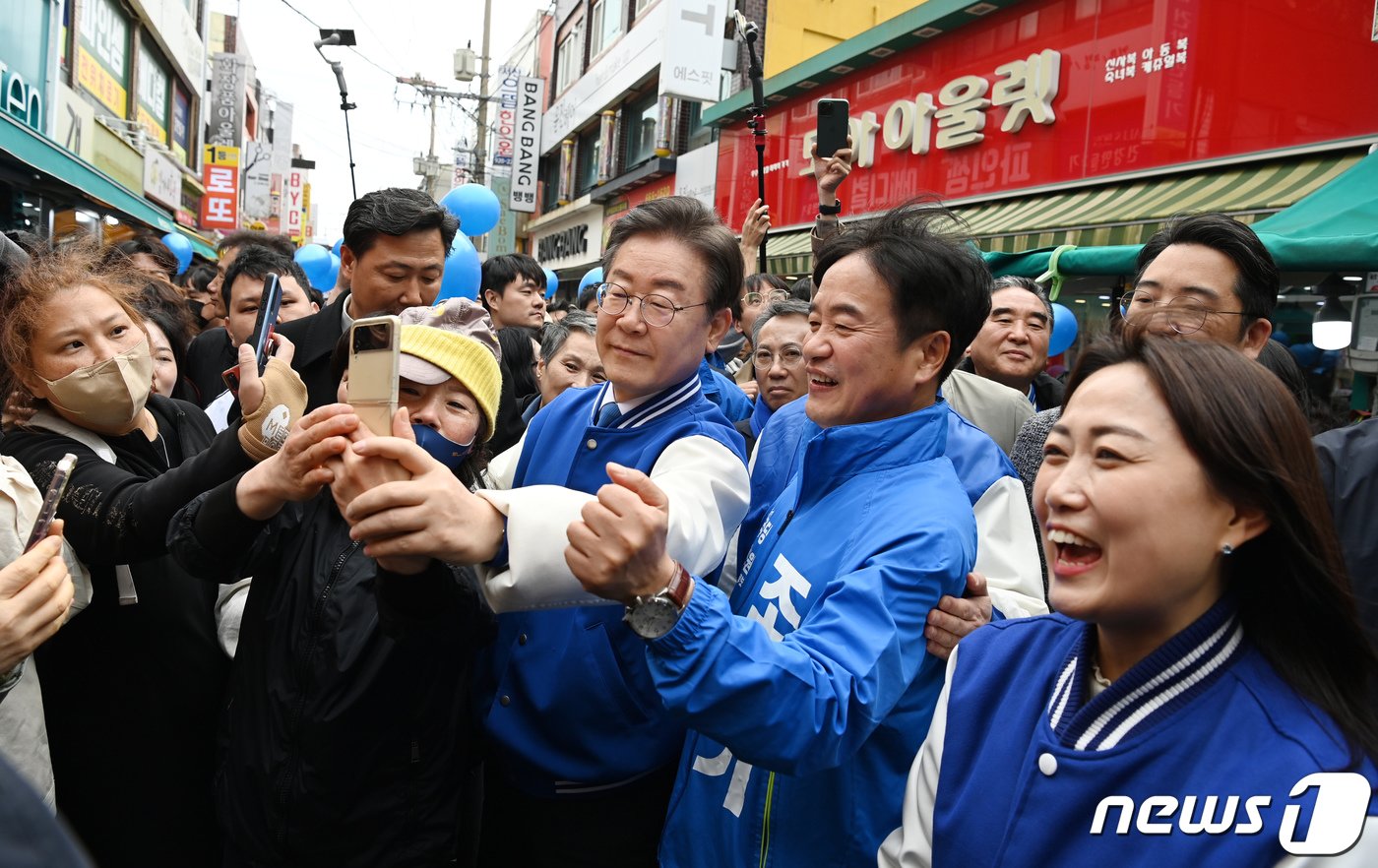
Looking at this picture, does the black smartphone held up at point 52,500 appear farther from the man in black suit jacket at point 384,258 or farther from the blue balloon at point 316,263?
the blue balloon at point 316,263

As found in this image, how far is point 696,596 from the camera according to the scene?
4.02 ft

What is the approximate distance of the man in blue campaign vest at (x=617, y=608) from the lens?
1.73m

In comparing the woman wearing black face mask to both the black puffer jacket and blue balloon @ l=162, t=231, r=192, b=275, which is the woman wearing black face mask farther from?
blue balloon @ l=162, t=231, r=192, b=275

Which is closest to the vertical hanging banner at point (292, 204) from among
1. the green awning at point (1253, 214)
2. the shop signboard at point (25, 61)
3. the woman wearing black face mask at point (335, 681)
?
the shop signboard at point (25, 61)

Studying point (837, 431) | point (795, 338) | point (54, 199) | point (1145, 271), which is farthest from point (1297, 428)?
point (54, 199)

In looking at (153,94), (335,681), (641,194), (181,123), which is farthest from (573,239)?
(335,681)

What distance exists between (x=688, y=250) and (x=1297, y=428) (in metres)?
1.10

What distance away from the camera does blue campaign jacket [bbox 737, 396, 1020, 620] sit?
193cm

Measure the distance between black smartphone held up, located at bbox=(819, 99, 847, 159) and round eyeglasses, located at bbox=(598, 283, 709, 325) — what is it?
2193mm

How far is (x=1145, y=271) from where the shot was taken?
8.89 feet

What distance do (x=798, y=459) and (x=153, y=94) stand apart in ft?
80.4

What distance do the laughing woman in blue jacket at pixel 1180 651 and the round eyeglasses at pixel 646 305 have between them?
0.81 m

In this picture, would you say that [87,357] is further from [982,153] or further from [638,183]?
[638,183]

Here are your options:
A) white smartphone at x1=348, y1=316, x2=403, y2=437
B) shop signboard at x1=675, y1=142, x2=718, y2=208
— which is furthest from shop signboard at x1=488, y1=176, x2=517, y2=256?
white smartphone at x1=348, y1=316, x2=403, y2=437
